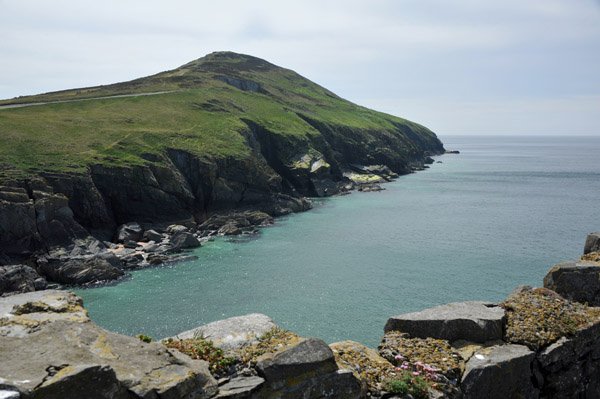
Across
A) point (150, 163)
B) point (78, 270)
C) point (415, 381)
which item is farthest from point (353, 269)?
point (150, 163)

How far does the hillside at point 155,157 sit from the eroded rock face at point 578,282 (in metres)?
49.2

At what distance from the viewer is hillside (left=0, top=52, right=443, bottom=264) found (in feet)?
186

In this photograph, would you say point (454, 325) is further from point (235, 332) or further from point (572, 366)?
point (235, 332)

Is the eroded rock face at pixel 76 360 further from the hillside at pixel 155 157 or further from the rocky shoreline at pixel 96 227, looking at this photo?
the hillside at pixel 155 157

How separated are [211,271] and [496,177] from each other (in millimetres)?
123907

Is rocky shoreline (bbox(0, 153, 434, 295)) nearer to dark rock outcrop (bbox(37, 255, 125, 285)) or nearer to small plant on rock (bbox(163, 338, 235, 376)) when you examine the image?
dark rock outcrop (bbox(37, 255, 125, 285))

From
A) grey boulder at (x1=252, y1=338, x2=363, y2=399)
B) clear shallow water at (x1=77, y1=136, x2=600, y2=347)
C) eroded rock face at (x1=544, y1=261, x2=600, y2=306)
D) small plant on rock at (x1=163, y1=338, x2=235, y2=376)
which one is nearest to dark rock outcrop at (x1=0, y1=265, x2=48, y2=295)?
clear shallow water at (x1=77, y1=136, x2=600, y2=347)

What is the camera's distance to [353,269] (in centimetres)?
4638

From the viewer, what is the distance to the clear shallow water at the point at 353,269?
3425 cm

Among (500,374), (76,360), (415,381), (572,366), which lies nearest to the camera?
(76,360)

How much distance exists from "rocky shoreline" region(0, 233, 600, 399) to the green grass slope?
170 ft

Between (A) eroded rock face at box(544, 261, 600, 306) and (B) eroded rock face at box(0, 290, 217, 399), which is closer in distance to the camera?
(B) eroded rock face at box(0, 290, 217, 399)

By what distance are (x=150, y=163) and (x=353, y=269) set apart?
4040cm

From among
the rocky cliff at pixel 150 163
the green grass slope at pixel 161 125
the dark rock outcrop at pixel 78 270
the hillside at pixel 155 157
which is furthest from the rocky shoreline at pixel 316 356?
the green grass slope at pixel 161 125
